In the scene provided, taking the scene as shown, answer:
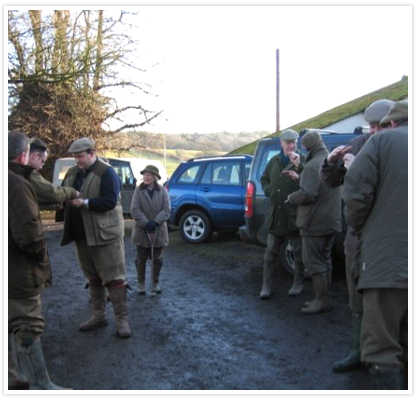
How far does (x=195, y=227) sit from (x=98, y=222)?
622 cm

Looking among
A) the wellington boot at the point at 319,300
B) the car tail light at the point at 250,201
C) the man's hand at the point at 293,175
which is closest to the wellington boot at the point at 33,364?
the wellington boot at the point at 319,300

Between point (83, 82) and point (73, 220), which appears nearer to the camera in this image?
point (73, 220)

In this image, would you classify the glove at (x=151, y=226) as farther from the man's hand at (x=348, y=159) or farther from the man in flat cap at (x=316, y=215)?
the man's hand at (x=348, y=159)

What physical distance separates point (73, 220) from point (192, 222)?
615cm

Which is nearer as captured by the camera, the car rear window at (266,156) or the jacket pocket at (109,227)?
the jacket pocket at (109,227)

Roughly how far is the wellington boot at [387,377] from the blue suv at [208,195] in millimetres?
7493

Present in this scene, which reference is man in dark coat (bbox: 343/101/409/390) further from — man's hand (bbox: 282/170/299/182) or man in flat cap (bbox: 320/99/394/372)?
man's hand (bbox: 282/170/299/182)

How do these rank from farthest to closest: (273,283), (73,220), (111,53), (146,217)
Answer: (111,53)
(273,283)
(146,217)
(73,220)

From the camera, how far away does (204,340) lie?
5051 mm

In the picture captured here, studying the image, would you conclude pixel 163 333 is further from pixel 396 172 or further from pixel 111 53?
pixel 111 53

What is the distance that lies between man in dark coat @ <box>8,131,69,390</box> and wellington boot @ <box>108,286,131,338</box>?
1.28 metres

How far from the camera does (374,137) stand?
3172mm

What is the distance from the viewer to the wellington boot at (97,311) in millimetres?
5363
